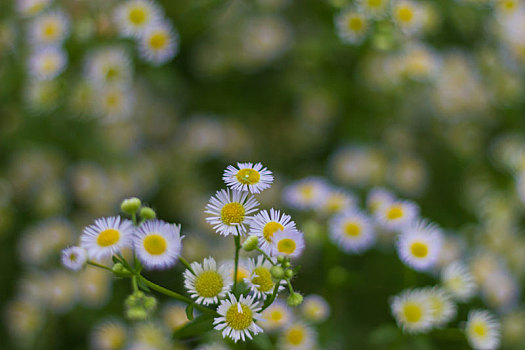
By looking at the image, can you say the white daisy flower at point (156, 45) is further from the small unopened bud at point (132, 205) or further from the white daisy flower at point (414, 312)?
the white daisy flower at point (414, 312)

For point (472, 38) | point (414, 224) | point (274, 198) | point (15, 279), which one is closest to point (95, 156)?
point (15, 279)

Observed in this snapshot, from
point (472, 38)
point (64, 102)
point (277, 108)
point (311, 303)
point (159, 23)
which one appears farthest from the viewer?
point (277, 108)

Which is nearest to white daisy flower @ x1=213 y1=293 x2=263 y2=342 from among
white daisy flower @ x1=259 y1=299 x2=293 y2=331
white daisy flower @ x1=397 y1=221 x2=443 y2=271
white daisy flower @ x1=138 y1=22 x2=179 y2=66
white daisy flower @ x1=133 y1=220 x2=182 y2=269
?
white daisy flower @ x1=133 y1=220 x2=182 y2=269

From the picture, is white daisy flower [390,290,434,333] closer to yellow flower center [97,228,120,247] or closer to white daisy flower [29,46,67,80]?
yellow flower center [97,228,120,247]

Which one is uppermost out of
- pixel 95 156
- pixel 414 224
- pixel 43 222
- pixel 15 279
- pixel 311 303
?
pixel 95 156

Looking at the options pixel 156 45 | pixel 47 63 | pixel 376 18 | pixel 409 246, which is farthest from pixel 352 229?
pixel 47 63

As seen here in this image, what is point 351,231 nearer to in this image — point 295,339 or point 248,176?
point 295,339

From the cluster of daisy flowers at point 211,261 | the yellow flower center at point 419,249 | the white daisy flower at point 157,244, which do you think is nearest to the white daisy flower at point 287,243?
the cluster of daisy flowers at point 211,261

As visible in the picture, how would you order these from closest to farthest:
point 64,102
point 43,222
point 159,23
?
point 159,23 → point 64,102 → point 43,222

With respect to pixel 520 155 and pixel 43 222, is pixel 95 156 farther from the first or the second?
pixel 520 155
